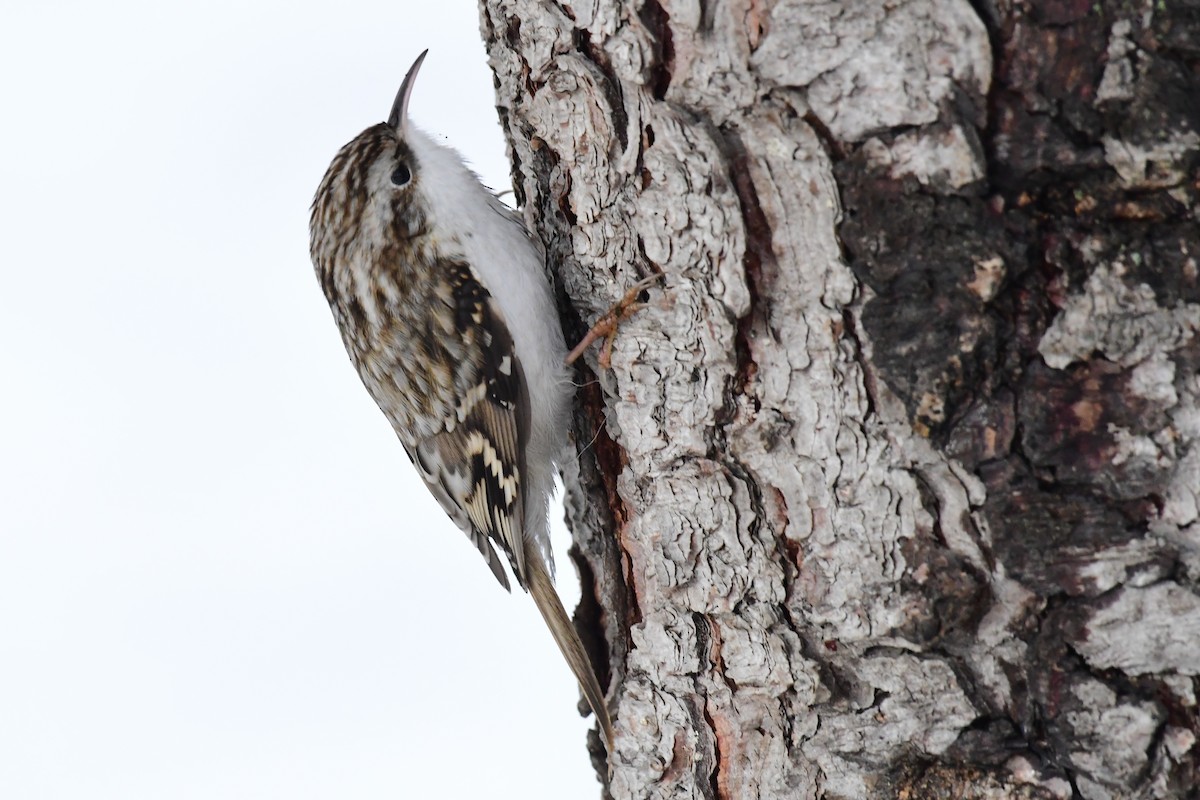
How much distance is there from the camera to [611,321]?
1711mm

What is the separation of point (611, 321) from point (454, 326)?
543 mm

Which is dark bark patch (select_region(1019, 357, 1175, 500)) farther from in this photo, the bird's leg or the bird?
the bird

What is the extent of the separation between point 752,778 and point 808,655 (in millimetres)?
242

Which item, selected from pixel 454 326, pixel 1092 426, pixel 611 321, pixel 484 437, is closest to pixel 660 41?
pixel 611 321

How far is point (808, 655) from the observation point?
151 centimetres

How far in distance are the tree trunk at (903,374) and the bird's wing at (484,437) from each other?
437 millimetres

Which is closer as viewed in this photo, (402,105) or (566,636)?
(566,636)

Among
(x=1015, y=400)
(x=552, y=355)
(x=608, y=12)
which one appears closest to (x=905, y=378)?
(x=1015, y=400)

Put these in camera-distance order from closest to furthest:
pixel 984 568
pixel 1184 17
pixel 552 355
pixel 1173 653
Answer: pixel 1184 17 → pixel 1173 653 → pixel 984 568 → pixel 552 355

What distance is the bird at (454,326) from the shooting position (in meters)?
2.03

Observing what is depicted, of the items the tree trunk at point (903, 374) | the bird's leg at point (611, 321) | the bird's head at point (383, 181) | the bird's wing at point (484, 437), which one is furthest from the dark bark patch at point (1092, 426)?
the bird's head at point (383, 181)

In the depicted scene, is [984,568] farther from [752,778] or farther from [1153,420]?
[752,778]

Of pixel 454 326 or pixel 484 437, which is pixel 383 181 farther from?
pixel 484 437

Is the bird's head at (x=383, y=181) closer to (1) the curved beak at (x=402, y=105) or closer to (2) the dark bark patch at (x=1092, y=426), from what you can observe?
(1) the curved beak at (x=402, y=105)
